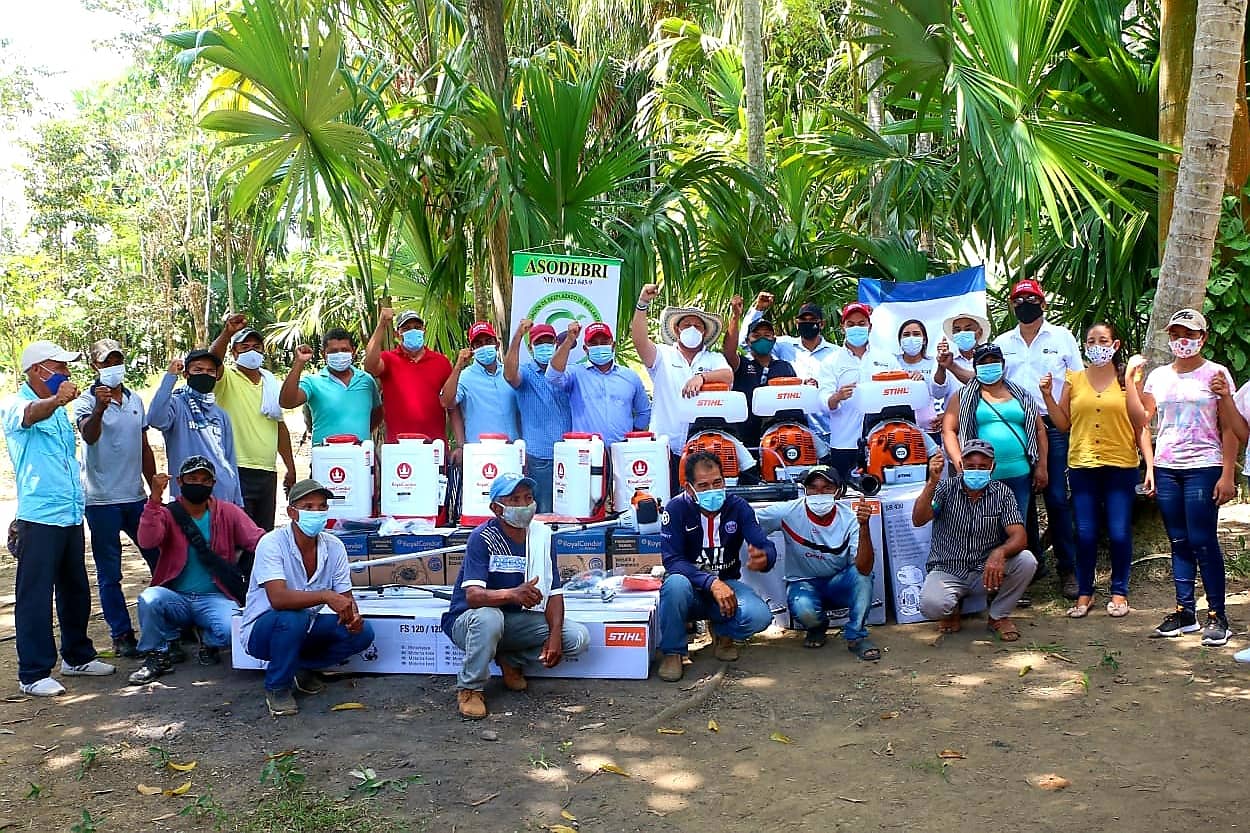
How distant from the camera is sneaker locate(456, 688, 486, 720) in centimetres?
545

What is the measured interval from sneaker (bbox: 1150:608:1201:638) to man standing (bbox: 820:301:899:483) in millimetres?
2012

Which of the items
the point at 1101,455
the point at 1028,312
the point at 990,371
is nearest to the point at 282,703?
the point at 990,371

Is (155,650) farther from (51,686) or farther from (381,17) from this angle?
(381,17)

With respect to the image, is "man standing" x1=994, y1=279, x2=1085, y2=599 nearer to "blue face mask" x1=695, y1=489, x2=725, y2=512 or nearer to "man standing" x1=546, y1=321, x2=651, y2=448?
"blue face mask" x1=695, y1=489, x2=725, y2=512

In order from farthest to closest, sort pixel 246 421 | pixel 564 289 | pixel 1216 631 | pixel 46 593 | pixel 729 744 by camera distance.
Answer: pixel 564 289 → pixel 246 421 → pixel 1216 631 → pixel 46 593 → pixel 729 744

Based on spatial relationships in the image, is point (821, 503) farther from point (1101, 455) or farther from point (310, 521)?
point (310, 521)

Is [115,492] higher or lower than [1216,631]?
higher

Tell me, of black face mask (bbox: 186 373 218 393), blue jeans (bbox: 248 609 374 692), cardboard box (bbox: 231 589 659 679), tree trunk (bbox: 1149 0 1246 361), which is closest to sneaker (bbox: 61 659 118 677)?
cardboard box (bbox: 231 589 659 679)

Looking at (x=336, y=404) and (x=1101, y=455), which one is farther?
(x=336, y=404)

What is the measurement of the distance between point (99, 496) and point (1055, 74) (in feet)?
24.5

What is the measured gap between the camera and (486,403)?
289 inches

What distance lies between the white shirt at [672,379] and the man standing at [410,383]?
4.63ft

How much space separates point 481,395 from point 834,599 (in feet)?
8.49

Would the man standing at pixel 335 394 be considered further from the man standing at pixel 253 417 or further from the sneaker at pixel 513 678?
the sneaker at pixel 513 678
